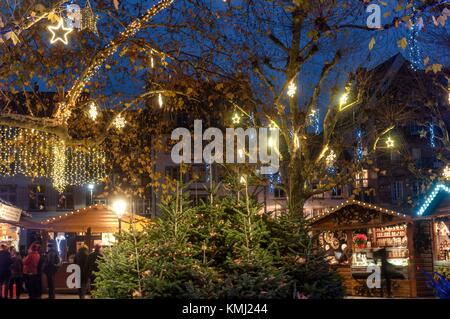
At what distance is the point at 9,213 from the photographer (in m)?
23.8

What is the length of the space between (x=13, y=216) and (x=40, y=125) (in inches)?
532

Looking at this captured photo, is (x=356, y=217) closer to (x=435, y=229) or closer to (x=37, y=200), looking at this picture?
(x=435, y=229)

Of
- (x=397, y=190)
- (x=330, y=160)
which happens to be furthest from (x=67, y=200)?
(x=330, y=160)

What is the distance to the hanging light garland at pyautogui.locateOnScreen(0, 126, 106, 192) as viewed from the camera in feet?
56.2

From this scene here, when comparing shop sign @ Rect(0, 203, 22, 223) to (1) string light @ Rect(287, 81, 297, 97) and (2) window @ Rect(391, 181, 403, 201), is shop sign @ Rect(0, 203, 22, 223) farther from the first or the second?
(2) window @ Rect(391, 181, 403, 201)

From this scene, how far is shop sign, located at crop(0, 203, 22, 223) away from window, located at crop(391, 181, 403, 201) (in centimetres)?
3064

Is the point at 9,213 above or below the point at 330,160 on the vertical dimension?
below

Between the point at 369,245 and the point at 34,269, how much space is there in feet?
43.9

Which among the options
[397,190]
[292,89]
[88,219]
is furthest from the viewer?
[397,190]

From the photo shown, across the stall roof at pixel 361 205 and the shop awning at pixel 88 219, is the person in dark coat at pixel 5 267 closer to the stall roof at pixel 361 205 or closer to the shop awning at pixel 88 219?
the shop awning at pixel 88 219

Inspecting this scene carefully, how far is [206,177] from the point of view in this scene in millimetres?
46812

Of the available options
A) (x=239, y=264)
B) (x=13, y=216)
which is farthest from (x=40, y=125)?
(x=13, y=216)
